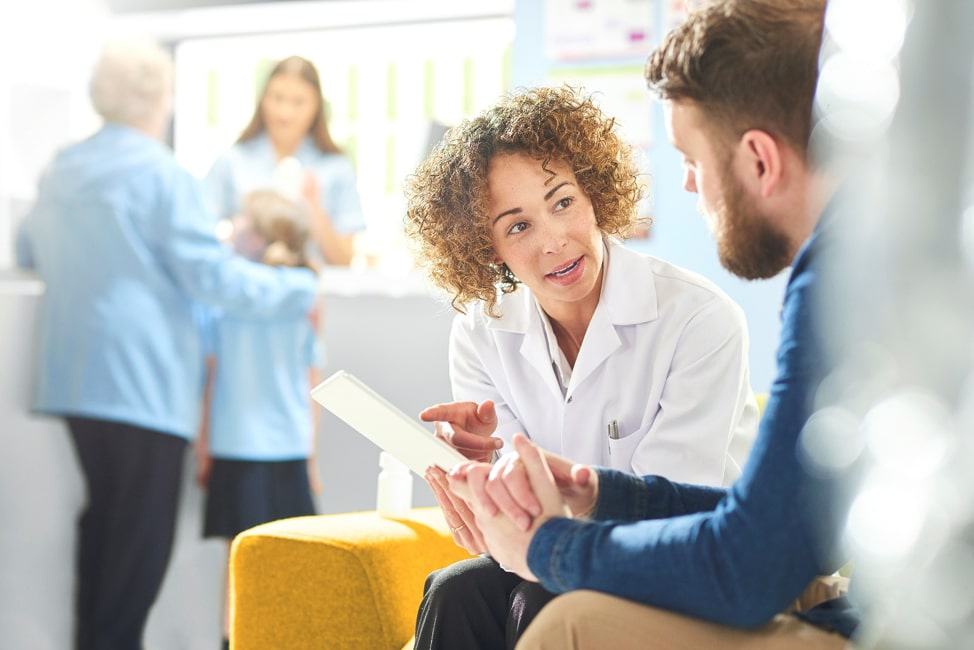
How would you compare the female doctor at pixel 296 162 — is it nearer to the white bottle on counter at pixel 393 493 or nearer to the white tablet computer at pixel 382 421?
the white bottle on counter at pixel 393 493

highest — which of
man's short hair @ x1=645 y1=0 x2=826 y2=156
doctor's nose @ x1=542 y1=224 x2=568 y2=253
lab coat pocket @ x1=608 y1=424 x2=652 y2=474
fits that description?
man's short hair @ x1=645 y1=0 x2=826 y2=156

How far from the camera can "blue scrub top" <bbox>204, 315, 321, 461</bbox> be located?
2646 mm

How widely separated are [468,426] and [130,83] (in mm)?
1555

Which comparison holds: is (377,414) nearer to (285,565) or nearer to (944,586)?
(285,565)

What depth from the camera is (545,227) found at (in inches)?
57.1

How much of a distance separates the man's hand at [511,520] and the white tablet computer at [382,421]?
0.32 ft

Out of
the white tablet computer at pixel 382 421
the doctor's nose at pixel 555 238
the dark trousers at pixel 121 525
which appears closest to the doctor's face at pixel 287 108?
the dark trousers at pixel 121 525

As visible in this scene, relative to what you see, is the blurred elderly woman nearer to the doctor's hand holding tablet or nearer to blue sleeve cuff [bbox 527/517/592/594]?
the doctor's hand holding tablet

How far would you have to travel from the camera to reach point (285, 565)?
1427mm

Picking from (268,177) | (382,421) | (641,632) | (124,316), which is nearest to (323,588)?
(382,421)

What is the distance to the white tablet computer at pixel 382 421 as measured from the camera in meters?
1.08

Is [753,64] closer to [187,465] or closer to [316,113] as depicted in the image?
[187,465]

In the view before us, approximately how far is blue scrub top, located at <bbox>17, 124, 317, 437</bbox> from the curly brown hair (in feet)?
3.44

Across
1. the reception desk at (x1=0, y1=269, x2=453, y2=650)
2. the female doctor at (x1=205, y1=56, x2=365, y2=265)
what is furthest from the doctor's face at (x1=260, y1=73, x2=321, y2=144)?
the reception desk at (x1=0, y1=269, x2=453, y2=650)
